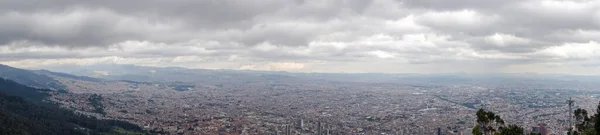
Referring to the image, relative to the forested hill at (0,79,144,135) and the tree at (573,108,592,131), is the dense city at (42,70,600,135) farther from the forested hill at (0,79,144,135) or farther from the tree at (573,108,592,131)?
the tree at (573,108,592,131)

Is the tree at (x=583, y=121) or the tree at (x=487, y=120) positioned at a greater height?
the tree at (x=487, y=120)

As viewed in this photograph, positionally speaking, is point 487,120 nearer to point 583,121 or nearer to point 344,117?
point 583,121

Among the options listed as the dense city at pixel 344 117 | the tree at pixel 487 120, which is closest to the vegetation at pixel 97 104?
the dense city at pixel 344 117

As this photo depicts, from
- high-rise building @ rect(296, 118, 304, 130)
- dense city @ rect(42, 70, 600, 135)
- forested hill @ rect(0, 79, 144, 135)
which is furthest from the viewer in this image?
high-rise building @ rect(296, 118, 304, 130)

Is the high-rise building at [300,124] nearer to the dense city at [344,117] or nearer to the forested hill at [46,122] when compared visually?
the dense city at [344,117]

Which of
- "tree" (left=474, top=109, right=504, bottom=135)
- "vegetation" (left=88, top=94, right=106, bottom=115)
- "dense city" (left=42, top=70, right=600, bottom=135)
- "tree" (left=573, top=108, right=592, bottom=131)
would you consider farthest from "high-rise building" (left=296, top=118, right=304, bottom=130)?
"tree" (left=474, top=109, right=504, bottom=135)

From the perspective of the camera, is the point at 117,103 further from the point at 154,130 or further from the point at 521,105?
the point at 521,105

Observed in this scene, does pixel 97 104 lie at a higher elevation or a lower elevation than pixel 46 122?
lower

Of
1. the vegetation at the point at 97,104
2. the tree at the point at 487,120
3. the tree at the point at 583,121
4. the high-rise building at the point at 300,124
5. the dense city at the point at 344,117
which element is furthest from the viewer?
the vegetation at the point at 97,104

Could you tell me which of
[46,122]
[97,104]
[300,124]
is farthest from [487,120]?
[97,104]
